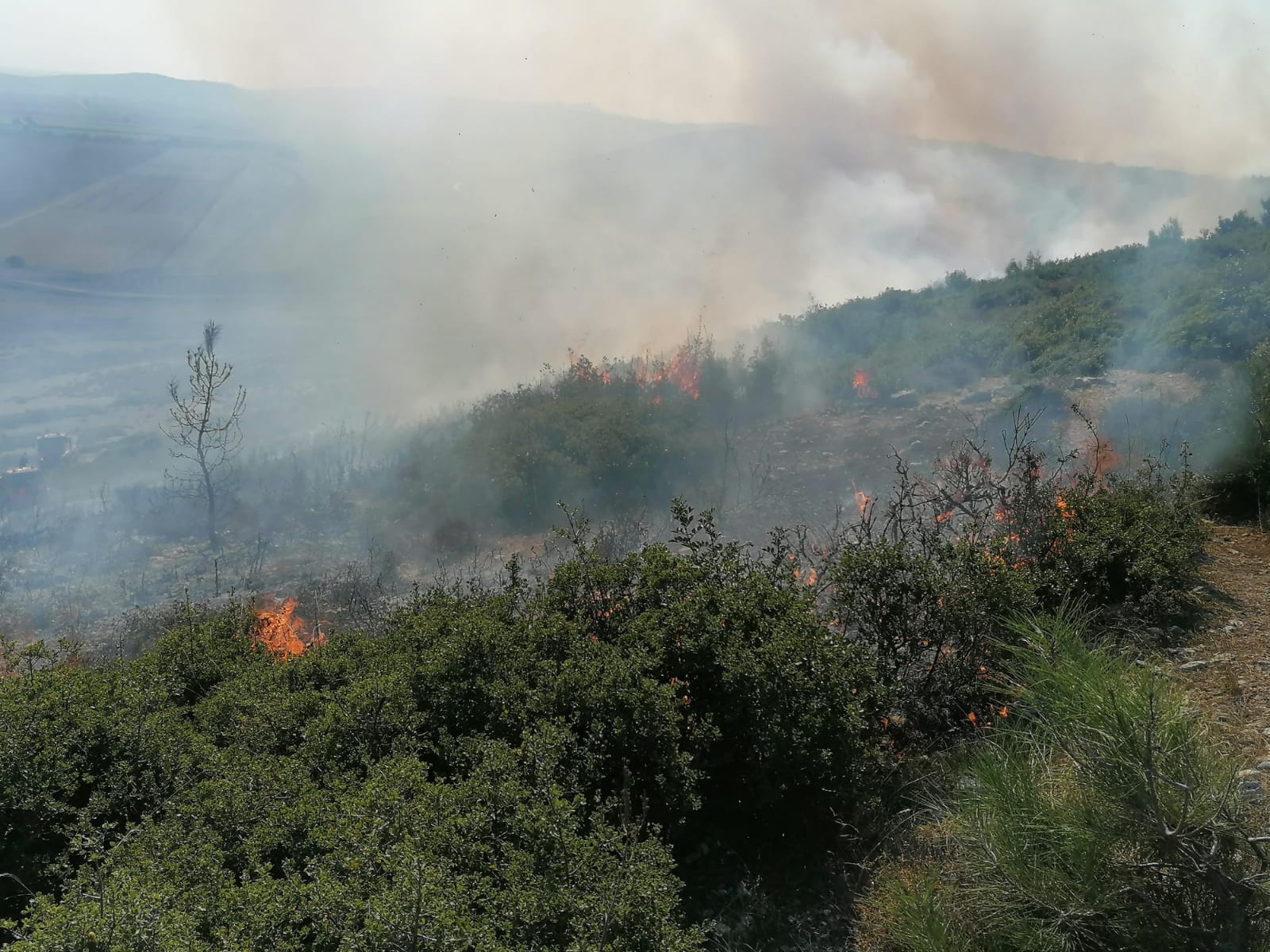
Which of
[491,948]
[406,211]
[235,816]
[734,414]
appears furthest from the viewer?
[406,211]

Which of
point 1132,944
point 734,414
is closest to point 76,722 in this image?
point 1132,944

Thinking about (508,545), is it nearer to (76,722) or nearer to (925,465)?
(925,465)

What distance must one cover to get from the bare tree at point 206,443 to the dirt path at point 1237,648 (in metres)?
14.1

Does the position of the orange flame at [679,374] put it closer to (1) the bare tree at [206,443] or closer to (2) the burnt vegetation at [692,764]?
(1) the bare tree at [206,443]

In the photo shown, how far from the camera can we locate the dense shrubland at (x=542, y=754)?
3104mm

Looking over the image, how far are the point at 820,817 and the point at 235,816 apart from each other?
122 inches

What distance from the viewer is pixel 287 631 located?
966 centimetres

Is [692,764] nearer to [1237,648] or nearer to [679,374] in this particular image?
[1237,648]

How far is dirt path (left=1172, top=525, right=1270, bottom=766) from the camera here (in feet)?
16.5

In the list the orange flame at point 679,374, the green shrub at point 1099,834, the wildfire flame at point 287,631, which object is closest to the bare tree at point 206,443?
the wildfire flame at point 287,631

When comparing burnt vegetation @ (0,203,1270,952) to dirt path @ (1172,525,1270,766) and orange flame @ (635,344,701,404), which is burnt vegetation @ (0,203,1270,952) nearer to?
dirt path @ (1172,525,1270,766)

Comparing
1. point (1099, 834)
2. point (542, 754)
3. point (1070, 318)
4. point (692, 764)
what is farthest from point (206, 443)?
point (1070, 318)

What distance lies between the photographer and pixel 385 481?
16.2 metres

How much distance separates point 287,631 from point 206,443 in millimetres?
11070
